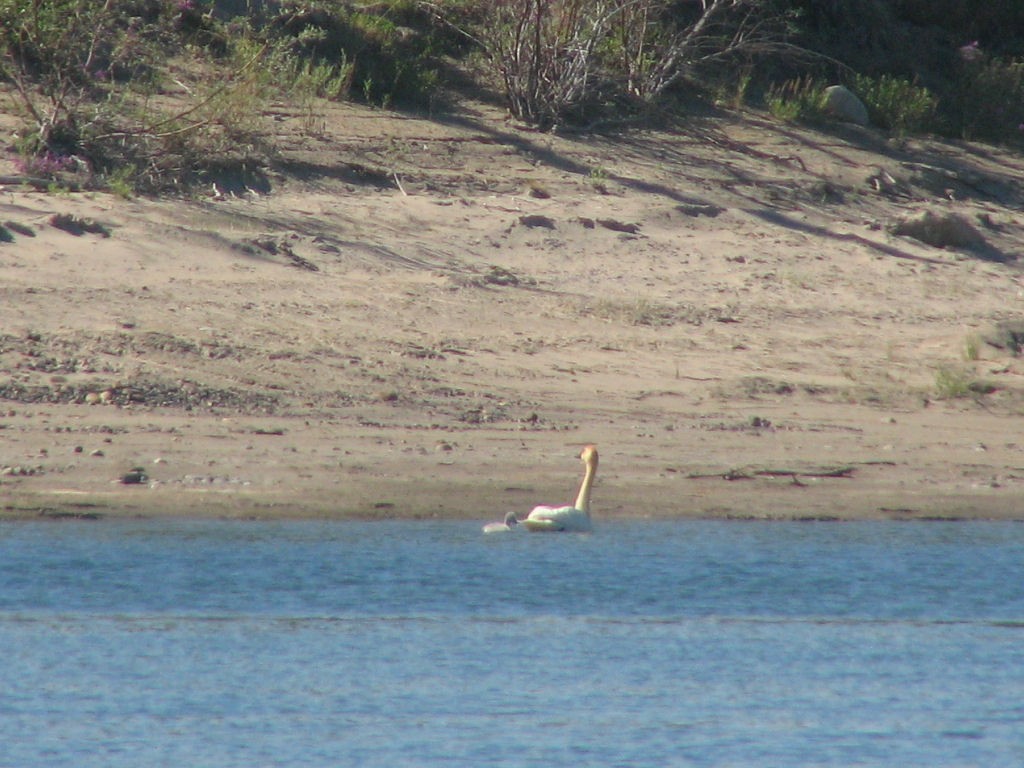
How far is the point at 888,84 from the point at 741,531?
7.96m

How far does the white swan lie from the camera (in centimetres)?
751

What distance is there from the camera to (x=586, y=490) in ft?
25.1

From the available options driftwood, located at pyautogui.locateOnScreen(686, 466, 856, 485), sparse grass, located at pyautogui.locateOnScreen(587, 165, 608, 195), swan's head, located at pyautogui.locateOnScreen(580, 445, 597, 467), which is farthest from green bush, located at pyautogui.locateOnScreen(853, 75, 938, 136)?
swan's head, located at pyautogui.locateOnScreen(580, 445, 597, 467)

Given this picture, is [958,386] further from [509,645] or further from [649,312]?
[509,645]

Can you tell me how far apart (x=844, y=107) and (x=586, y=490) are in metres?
7.64

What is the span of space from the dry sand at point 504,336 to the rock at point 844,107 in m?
1.06

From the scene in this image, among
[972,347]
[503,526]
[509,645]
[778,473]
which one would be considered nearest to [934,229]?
[972,347]

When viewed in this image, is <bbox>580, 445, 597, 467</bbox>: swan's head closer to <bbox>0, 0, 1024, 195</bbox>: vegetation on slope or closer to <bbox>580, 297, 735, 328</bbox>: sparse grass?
<bbox>580, 297, 735, 328</bbox>: sparse grass

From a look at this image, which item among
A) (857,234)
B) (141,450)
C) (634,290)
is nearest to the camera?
(141,450)

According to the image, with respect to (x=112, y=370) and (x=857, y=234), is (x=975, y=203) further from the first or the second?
(x=112, y=370)

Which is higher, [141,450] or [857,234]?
[857,234]

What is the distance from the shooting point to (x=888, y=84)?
14.7m

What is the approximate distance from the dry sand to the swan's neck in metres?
0.32

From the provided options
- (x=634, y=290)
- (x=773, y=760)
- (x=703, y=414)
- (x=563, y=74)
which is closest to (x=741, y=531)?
(x=703, y=414)
